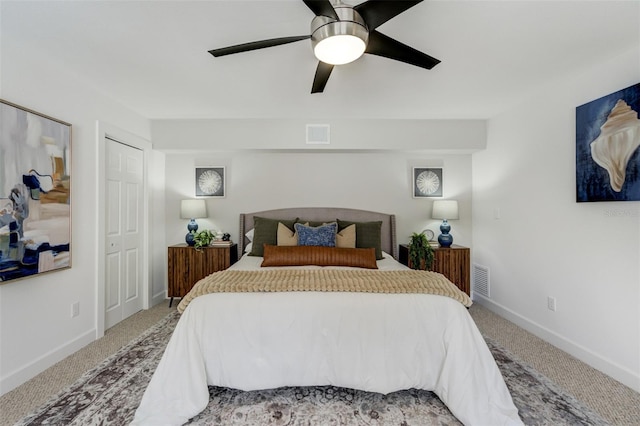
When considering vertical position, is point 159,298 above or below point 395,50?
below

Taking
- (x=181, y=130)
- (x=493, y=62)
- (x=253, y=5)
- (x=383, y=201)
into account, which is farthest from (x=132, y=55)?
(x=383, y=201)

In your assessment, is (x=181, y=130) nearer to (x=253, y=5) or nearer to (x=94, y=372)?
(x=253, y=5)

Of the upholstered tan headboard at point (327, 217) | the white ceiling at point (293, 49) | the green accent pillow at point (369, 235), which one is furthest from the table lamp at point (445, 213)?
the white ceiling at point (293, 49)

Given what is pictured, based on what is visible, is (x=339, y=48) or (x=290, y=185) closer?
(x=339, y=48)

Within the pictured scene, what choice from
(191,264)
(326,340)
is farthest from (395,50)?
(191,264)

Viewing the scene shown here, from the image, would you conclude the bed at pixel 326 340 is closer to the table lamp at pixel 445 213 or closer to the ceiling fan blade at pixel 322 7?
the ceiling fan blade at pixel 322 7

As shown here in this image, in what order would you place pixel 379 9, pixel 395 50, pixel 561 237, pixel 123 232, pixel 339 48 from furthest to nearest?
pixel 123 232 < pixel 561 237 < pixel 395 50 < pixel 339 48 < pixel 379 9

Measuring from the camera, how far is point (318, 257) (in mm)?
3020

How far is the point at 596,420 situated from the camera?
172 centimetres

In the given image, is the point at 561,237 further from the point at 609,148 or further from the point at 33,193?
the point at 33,193

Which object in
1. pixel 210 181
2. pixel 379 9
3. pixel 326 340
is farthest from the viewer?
pixel 210 181

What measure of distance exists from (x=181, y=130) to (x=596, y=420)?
4.53 m

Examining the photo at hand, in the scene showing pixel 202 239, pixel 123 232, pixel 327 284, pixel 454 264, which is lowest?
pixel 454 264

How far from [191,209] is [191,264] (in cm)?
69
